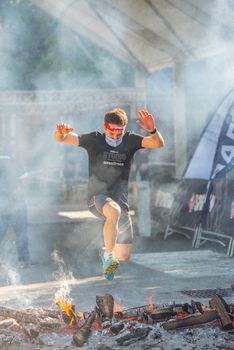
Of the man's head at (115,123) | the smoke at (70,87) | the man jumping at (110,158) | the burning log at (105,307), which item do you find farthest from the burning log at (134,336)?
the smoke at (70,87)

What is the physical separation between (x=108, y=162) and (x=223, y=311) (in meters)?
1.99

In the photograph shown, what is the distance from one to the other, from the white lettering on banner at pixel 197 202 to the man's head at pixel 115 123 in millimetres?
4858

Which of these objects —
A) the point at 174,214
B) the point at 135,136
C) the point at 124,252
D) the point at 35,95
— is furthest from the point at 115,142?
the point at 35,95

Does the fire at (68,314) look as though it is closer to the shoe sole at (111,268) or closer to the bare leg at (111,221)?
the shoe sole at (111,268)

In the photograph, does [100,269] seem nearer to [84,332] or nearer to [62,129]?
[62,129]

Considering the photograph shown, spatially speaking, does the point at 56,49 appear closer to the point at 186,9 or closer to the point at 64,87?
the point at 64,87

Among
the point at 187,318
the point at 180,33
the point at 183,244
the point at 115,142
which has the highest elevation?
the point at 180,33

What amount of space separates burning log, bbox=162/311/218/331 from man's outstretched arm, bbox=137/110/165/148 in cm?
189

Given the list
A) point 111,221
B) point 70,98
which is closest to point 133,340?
point 111,221

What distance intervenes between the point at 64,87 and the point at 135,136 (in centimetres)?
1776

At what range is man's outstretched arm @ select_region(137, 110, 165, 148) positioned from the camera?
6.27 m

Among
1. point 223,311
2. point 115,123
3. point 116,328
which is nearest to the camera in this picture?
point 116,328

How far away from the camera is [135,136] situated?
6719mm

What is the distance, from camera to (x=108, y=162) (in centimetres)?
657
